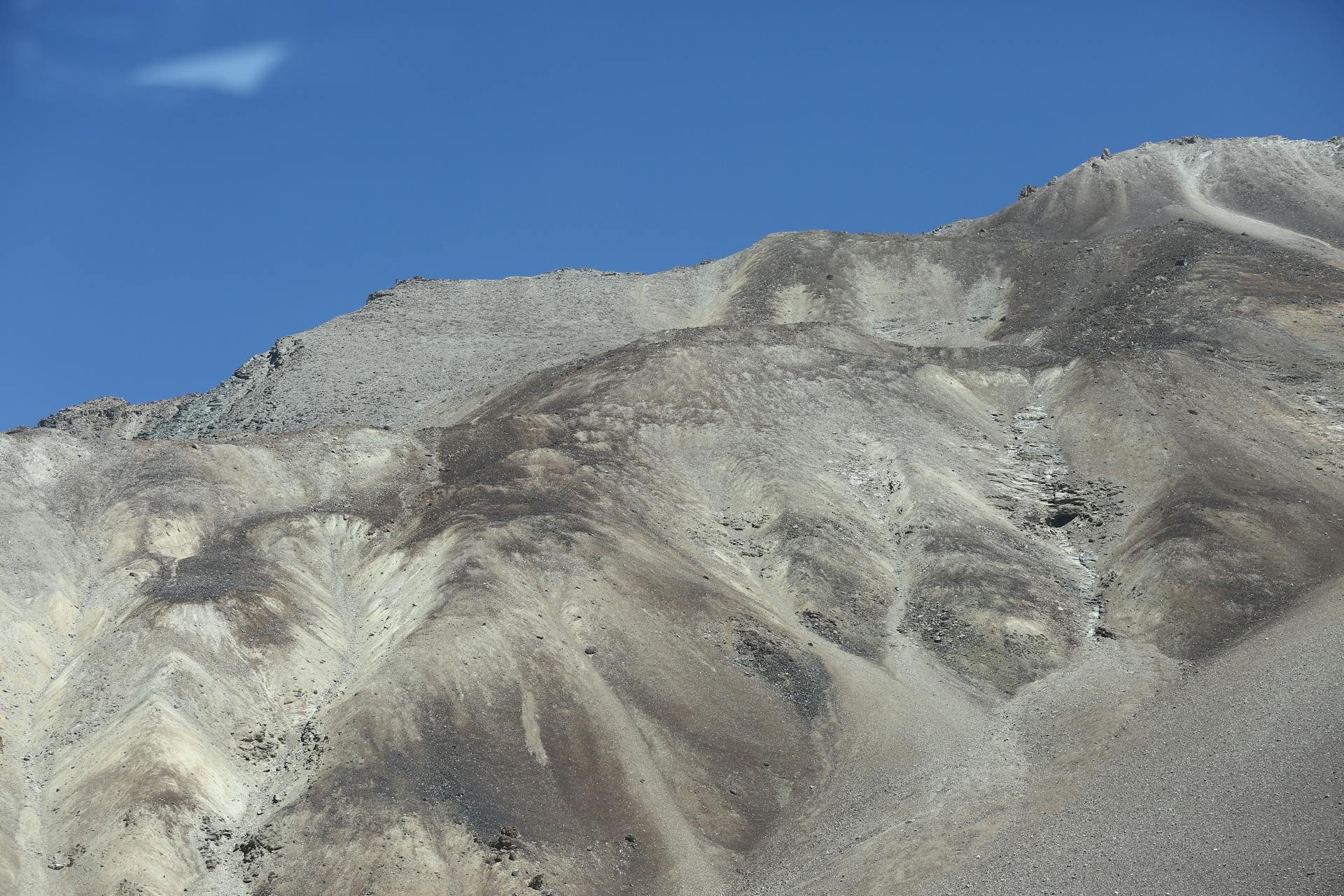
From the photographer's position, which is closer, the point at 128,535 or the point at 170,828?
the point at 170,828

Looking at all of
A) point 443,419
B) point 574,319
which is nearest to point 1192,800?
point 443,419

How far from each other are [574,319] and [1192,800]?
6674 cm

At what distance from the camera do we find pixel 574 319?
323ft

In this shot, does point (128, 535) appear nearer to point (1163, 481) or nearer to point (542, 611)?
point (542, 611)

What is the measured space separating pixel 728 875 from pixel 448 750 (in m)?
9.66

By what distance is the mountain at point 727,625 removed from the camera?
3931 centimetres

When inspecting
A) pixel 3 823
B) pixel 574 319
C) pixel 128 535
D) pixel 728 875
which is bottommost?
pixel 728 875

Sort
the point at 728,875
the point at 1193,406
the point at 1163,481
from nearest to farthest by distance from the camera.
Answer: the point at 728,875 → the point at 1163,481 → the point at 1193,406

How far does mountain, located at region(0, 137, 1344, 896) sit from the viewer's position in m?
39.3

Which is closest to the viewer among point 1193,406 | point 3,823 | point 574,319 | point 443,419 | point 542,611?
point 3,823

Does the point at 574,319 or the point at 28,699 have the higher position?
the point at 574,319

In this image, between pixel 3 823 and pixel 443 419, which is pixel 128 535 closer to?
pixel 3 823

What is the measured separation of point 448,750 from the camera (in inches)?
1682

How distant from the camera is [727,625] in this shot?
51281mm
